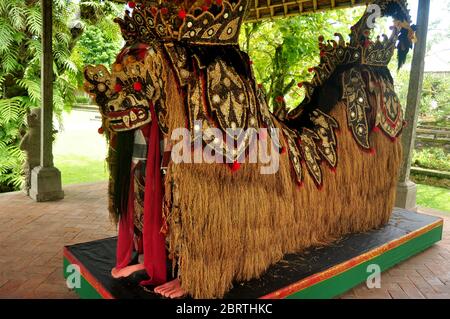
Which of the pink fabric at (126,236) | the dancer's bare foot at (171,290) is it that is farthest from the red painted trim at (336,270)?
the pink fabric at (126,236)

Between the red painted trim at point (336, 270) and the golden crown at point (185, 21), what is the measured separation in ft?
4.50

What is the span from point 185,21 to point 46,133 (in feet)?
11.0

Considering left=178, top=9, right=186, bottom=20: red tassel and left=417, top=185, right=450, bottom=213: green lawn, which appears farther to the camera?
left=417, top=185, right=450, bottom=213: green lawn

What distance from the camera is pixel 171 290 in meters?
2.13

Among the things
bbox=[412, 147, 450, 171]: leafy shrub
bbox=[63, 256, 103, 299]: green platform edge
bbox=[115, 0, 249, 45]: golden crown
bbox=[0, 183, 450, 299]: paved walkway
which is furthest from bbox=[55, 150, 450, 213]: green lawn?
bbox=[115, 0, 249, 45]: golden crown

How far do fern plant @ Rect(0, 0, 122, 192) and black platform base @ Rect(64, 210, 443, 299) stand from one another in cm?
440

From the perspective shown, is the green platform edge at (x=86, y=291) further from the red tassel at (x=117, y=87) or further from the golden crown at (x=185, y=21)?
the golden crown at (x=185, y=21)

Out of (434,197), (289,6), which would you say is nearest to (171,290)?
(289,6)

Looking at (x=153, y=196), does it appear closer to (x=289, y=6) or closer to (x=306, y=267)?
(x=306, y=267)

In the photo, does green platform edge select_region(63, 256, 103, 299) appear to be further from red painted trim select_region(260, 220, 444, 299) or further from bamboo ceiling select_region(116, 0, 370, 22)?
bamboo ceiling select_region(116, 0, 370, 22)

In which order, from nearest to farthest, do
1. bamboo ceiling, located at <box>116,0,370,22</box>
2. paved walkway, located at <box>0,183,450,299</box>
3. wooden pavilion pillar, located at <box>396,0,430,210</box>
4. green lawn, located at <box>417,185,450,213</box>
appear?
1. paved walkway, located at <box>0,183,450,299</box>
2. wooden pavilion pillar, located at <box>396,0,430,210</box>
3. bamboo ceiling, located at <box>116,0,370,22</box>
4. green lawn, located at <box>417,185,450,213</box>

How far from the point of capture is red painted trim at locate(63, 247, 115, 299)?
7.17 ft
